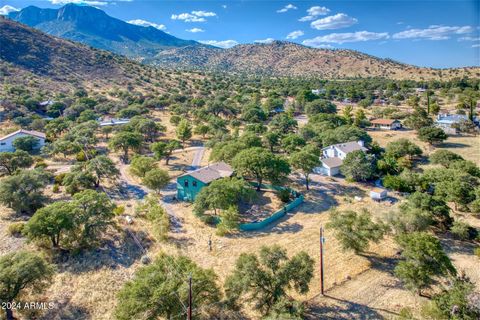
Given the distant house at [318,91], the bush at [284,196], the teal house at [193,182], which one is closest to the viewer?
the teal house at [193,182]

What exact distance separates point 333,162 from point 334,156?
4.44 metres

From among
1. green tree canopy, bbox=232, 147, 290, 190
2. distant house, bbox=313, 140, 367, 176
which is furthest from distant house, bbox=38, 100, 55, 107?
distant house, bbox=313, 140, 367, 176

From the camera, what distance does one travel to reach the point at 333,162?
4791 cm

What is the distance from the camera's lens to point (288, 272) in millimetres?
19156

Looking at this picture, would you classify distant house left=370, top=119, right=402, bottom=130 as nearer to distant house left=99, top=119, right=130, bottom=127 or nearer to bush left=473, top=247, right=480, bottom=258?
bush left=473, top=247, right=480, bottom=258

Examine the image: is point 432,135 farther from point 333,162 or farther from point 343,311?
point 343,311

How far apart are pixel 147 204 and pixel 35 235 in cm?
1093

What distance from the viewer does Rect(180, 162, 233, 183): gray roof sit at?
37.6 m

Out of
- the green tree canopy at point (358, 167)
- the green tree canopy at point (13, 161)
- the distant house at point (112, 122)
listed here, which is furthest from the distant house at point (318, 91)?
the green tree canopy at point (13, 161)

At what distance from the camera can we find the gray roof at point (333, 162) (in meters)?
47.0

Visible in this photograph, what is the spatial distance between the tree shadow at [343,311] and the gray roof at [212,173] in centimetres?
2042

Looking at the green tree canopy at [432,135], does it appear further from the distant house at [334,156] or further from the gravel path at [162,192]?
the gravel path at [162,192]

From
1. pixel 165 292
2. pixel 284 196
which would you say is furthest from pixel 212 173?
pixel 165 292

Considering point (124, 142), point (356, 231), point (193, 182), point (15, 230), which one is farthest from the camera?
point (124, 142)
